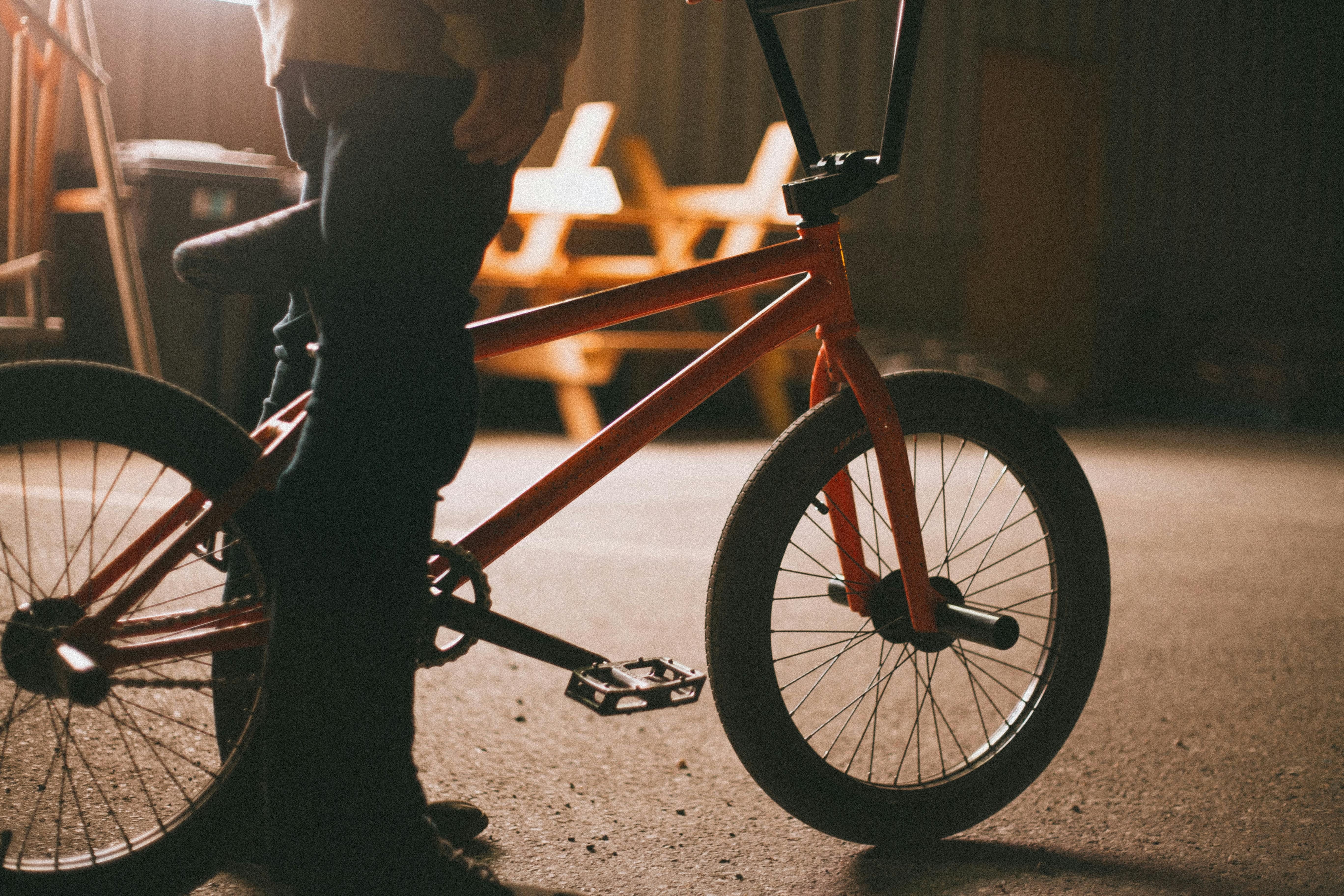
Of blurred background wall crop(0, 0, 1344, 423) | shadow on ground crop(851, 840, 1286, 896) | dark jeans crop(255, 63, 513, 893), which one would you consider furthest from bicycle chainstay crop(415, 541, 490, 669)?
blurred background wall crop(0, 0, 1344, 423)

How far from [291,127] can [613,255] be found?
5.34 m

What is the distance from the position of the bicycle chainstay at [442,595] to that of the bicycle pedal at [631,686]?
0.42 feet

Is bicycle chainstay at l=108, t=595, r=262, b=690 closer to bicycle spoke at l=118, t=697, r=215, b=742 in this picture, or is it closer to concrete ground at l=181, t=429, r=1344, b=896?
bicycle spoke at l=118, t=697, r=215, b=742

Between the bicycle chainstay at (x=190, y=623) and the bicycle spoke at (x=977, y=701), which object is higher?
the bicycle chainstay at (x=190, y=623)

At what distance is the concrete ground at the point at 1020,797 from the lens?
51.0 inches

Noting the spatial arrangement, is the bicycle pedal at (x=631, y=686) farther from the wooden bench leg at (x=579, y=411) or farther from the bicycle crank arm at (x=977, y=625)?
the wooden bench leg at (x=579, y=411)

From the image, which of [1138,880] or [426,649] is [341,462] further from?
[1138,880]

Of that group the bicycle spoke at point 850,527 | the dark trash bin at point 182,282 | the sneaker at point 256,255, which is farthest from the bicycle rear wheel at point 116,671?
the dark trash bin at point 182,282

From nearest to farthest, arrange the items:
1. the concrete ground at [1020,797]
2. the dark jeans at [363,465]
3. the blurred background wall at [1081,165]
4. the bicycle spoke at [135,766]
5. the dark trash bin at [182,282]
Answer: the dark jeans at [363,465], the bicycle spoke at [135,766], the concrete ground at [1020,797], the dark trash bin at [182,282], the blurred background wall at [1081,165]

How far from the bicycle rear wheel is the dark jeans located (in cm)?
11

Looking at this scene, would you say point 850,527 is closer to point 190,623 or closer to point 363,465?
point 363,465

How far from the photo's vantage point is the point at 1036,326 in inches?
322

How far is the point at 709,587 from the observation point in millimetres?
1276

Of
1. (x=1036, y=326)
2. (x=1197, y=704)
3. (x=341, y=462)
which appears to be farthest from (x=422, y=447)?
(x=1036, y=326)
